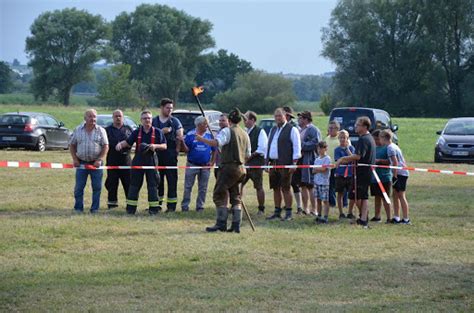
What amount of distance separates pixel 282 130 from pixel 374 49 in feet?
237

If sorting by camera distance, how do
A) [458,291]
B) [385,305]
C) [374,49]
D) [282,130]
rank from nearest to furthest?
[385,305] < [458,291] < [282,130] < [374,49]

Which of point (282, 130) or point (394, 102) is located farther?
point (394, 102)

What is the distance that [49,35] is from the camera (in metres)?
108

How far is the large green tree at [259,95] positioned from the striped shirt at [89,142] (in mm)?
79191

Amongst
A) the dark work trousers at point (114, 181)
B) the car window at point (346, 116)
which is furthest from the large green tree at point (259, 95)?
the dark work trousers at point (114, 181)

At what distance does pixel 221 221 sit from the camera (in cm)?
1408

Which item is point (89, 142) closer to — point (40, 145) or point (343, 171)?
point (343, 171)

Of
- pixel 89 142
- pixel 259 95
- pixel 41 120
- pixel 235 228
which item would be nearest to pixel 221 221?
pixel 235 228

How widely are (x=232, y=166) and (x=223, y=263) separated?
8.88 feet

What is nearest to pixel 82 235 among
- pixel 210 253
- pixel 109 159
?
pixel 210 253

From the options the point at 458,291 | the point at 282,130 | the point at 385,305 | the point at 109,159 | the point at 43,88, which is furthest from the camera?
the point at 43,88

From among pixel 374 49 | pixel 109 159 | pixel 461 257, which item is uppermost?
pixel 374 49

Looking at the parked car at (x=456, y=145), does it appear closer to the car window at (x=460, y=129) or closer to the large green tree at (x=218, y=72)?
the car window at (x=460, y=129)

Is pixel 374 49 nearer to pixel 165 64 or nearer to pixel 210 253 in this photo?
pixel 165 64
